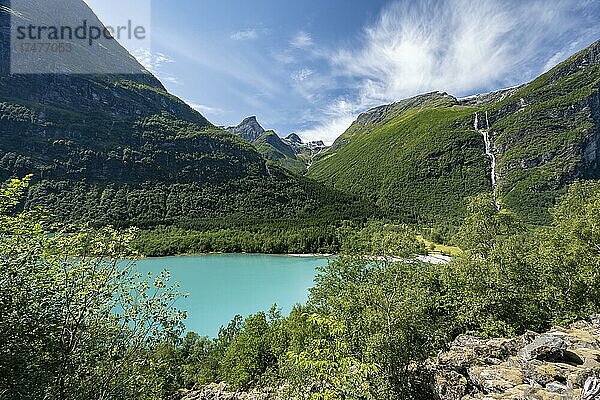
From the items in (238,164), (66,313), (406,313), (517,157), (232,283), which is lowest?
(232,283)

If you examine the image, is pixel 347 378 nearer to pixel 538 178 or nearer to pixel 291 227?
pixel 291 227

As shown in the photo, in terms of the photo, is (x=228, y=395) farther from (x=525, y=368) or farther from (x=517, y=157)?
(x=517, y=157)

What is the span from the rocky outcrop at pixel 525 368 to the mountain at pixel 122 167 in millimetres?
127202

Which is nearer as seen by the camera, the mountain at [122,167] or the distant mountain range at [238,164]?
the mountain at [122,167]

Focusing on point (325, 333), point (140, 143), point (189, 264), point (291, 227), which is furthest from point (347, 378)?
point (140, 143)

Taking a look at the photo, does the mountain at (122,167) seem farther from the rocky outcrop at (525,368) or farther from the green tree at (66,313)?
the rocky outcrop at (525,368)

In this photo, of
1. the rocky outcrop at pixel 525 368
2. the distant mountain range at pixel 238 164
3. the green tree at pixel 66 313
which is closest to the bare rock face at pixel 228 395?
the rocky outcrop at pixel 525 368

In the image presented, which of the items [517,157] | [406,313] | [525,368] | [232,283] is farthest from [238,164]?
[525,368]

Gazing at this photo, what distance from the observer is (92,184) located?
465ft

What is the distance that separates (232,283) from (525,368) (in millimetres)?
60640

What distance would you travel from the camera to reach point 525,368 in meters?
9.03

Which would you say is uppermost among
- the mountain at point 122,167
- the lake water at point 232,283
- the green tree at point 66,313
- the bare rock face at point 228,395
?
the mountain at point 122,167

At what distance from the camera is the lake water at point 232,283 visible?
4891 cm

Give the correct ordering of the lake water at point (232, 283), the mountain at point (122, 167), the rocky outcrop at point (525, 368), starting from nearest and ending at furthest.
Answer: the rocky outcrop at point (525, 368) → the lake water at point (232, 283) → the mountain at point (122, 167)
